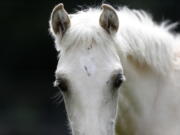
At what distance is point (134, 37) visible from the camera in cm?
491

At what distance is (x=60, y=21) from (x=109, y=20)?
353 mm

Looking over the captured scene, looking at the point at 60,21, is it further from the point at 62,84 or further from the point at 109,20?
the point at 62,84

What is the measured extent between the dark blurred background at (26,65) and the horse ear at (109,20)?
496 inches

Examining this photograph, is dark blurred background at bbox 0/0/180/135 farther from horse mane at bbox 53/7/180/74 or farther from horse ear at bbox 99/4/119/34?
horse ear at bbox 99/4/119/34

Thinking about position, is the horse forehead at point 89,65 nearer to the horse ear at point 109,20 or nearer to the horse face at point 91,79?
the horse face at point 91,79

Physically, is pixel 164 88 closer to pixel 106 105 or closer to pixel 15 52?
pixel 106 105

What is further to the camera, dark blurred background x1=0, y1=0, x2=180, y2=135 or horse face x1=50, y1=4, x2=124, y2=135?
dark blurred background x1=0, y1=0, x2=180, y2=135

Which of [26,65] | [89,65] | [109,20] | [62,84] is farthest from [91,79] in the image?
[26,65]

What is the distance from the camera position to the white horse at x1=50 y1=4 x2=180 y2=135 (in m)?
4.28

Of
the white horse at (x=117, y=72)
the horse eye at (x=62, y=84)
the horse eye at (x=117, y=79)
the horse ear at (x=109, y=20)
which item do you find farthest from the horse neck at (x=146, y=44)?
the horse eye at (x=62, y=84)

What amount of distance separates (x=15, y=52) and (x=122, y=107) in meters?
14.1

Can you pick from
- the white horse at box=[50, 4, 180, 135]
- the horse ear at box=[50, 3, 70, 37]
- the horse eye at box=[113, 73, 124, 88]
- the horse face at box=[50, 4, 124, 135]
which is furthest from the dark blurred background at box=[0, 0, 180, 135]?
the horse eye at box=[113, 73, 124, 88]

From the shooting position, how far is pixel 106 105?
4316 mm

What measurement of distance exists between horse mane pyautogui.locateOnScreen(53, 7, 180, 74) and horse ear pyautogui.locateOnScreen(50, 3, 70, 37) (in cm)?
5
